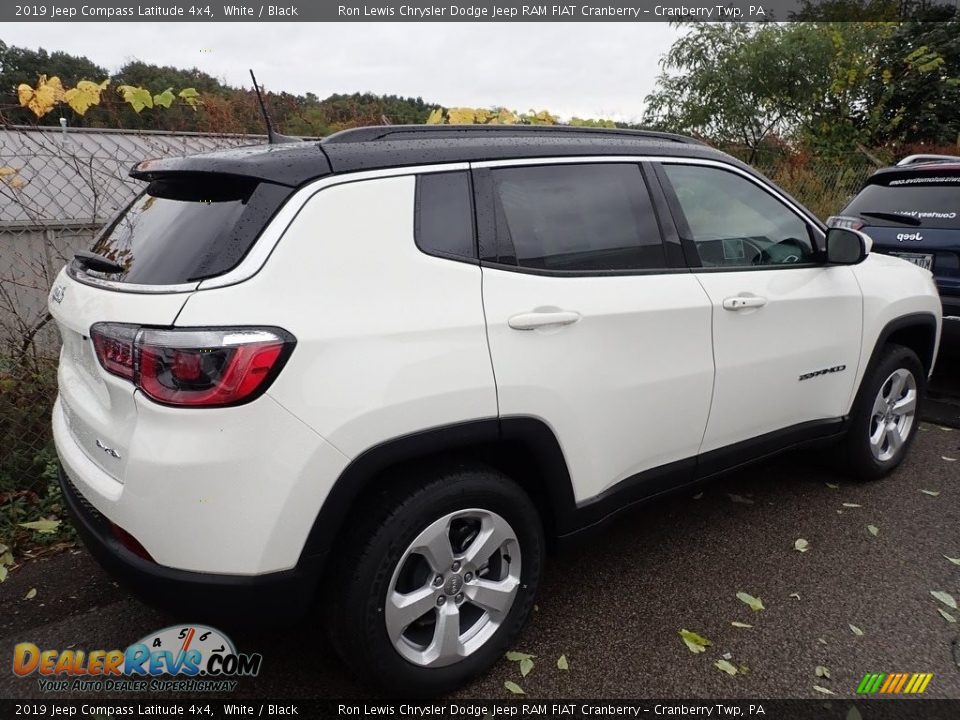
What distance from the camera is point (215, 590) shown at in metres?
1.85

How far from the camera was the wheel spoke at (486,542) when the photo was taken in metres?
2.23

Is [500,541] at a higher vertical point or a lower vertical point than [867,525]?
higher

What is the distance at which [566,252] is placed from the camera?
2.44m

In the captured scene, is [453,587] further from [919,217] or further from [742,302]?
[919,217]

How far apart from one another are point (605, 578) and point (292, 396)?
1801 mm

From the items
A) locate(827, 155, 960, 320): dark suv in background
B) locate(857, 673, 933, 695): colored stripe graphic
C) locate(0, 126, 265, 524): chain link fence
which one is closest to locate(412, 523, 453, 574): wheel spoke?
locate(857, 673, 933, 695): colored stripe graphic

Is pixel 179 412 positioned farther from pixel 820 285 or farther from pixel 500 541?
pixel 820 285

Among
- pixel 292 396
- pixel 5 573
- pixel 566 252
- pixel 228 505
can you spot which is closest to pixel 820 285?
pixel 566 252

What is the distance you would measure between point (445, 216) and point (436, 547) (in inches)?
40.8

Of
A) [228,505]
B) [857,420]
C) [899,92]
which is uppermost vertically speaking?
[899,92]

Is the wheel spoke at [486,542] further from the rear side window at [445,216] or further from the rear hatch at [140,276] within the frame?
the rear hatch at [140,276]

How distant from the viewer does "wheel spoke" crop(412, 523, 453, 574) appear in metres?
2.08

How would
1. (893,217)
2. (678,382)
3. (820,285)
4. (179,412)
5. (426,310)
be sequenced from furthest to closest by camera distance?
(893,217) < (820,285) < (678,382) < (426,310) < (179,412)

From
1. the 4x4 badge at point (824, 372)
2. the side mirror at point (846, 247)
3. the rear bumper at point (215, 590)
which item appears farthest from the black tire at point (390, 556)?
→ the side mirror at point (846, 247)
